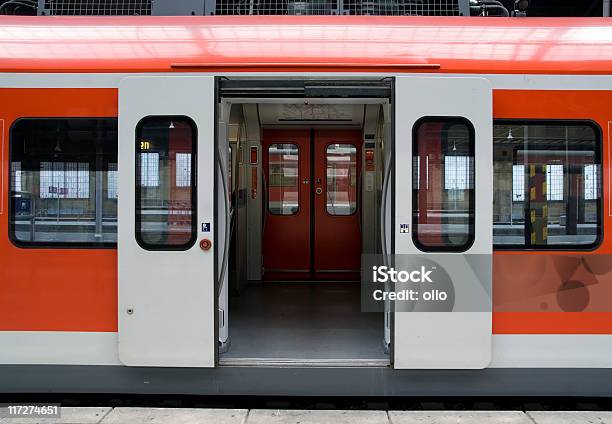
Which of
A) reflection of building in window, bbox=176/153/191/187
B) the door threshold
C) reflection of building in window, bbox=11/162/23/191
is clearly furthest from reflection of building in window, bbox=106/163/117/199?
the door threshold

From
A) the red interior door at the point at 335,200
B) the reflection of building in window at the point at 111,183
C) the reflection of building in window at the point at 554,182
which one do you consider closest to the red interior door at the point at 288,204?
the red interior door at the point at 335,200

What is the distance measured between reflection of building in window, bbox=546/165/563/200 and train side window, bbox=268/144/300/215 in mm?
4392

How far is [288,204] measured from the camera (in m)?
8.46

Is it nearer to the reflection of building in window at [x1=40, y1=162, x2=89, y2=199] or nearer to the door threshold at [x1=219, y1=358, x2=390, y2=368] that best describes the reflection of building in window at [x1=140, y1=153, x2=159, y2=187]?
the reflection of building in window at [x1=40, y1=162, x2=89, y2=199]

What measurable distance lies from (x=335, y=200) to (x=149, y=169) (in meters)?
4.28

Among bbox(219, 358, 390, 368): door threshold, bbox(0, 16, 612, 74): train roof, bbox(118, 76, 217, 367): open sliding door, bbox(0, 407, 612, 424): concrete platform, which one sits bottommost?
bbox(0, 407, 612, 424): concrete platform

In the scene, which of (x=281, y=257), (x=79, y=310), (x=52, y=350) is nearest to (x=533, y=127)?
(x=79, y=310)

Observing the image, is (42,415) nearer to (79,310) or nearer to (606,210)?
(79,310)

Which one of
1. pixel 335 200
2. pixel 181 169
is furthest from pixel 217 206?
pixel 335 200

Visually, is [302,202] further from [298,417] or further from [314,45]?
[298,417]

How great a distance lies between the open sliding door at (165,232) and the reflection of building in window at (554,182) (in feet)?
8.38

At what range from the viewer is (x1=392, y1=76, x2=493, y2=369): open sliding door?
4.41 m

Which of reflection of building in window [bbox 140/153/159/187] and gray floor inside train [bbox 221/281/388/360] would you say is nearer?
reflection of building in window [bbox 140/153/159/187]

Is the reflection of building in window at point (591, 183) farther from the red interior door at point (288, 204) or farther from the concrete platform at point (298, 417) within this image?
the red interior door at point (288, 204)
